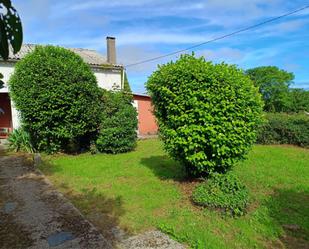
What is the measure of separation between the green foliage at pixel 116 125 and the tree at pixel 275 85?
50.9 metres

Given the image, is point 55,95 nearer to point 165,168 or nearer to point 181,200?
point 165,168

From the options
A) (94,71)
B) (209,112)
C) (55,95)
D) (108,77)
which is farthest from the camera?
(108,77)

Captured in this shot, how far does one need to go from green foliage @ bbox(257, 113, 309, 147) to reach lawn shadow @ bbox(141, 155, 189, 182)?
17.6 feet

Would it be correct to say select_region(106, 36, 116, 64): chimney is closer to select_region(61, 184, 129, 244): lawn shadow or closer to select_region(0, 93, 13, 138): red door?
select_region(0, 93, 13, 138): red door

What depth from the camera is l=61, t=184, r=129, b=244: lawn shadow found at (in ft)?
16.6

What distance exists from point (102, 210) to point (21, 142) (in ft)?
27.8

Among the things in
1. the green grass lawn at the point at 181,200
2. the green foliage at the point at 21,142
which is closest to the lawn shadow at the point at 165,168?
the green grass lawn at the point at 181,200

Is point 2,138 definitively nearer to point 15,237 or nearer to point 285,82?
point 15,237

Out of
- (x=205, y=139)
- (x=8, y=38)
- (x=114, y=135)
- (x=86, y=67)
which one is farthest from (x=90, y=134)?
(x=8, y=38)

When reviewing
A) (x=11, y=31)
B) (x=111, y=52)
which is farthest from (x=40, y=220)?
(x=111, y=52)

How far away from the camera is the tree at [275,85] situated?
60.2 metres

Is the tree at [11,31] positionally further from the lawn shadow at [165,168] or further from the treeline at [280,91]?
the treeline at [280,91]

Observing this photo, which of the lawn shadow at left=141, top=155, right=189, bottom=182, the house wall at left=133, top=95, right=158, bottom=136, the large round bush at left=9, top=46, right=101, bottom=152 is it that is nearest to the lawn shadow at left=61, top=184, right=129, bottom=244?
the lawn shadow at left=141, top=155, right=189, bottom=182

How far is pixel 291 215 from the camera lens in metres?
5.77
